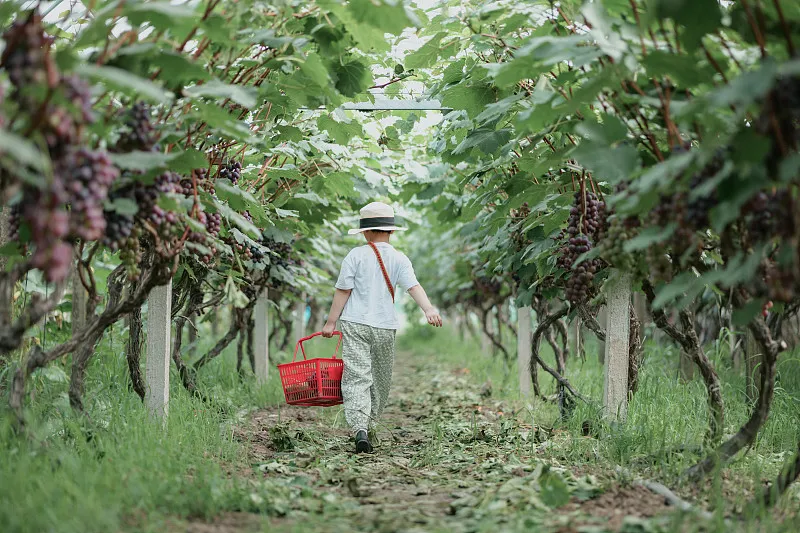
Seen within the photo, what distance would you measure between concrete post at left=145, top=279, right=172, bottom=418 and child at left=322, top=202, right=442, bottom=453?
1.07m

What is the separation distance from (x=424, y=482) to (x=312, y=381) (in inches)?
63.1

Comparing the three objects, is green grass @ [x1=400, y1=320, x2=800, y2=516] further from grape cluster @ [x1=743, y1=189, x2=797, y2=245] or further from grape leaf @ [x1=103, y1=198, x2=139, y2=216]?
grape leaf @ [x1=103, y1=198, x2=139, y2=216]

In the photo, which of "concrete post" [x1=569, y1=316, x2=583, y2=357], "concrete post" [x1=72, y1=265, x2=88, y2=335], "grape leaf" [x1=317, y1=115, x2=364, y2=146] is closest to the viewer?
"grape leaf" [x1=317, y1=115, x2=364, y2=146]

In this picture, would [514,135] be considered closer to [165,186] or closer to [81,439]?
[165,186]

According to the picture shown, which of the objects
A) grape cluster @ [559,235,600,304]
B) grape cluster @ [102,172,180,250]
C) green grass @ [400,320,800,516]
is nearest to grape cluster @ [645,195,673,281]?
green grass @ [400,320,800,516]

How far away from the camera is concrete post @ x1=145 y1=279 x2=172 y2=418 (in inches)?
192

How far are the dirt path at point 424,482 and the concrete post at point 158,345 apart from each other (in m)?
0.70

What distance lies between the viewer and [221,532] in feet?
9.60

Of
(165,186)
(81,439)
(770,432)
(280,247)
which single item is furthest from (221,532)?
(280,247)

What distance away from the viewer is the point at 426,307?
5.44 metres

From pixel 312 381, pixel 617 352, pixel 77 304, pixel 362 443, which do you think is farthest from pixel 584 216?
pixel 77 304

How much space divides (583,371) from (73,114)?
6.34 metres

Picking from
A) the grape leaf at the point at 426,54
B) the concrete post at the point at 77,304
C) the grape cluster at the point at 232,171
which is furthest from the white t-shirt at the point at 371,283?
the concrete post at the point at 77,304

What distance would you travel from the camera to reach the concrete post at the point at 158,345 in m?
4.87
